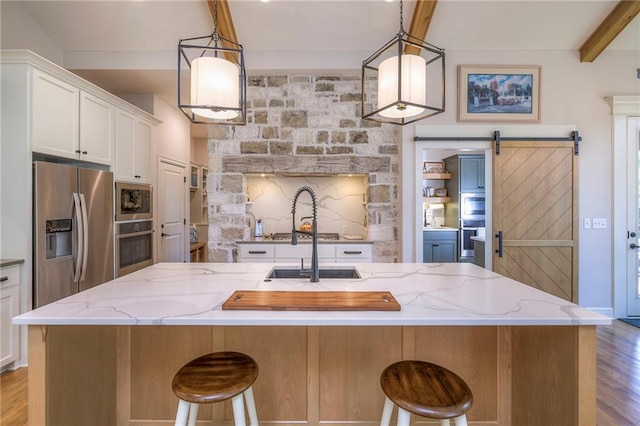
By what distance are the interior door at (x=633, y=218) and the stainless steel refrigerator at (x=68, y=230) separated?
5.76 meters

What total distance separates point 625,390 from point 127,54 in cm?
557

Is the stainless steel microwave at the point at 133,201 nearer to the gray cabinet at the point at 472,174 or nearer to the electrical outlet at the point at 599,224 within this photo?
the gray cabinet at the point at 472,174

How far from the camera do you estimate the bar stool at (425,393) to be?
109 cm

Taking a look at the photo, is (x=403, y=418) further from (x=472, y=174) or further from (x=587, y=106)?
(x=472, y=174)

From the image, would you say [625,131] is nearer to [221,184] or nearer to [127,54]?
[221,184]

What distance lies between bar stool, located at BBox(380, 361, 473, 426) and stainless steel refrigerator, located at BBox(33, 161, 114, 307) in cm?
275

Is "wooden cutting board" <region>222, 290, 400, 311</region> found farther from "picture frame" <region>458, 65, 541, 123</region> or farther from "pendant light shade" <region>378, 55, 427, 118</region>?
"picture frame" <region>458, 65, 541, 123</region>

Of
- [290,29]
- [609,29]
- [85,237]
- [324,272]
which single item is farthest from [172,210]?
[609,29]

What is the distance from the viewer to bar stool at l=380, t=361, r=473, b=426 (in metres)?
1.09

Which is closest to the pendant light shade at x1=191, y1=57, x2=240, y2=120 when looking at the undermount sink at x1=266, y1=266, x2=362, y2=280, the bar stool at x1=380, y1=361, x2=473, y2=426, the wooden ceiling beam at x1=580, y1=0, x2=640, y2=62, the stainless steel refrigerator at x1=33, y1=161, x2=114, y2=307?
the undermount sink at x1=266, y1=266, x2=362, y2=280

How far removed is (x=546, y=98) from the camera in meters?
3.62

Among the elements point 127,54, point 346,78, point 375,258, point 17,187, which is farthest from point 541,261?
point 127,54

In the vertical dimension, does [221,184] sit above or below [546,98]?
below

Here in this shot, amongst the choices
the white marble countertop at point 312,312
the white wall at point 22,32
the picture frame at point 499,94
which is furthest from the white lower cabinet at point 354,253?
the white wall at point 22,32
